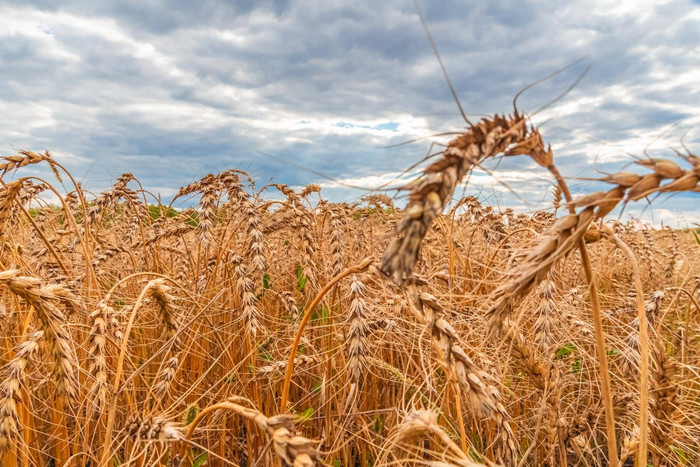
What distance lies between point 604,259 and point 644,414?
18.8ft

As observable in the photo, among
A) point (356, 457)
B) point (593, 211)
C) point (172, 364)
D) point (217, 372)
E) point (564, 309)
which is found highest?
point (593, 211)

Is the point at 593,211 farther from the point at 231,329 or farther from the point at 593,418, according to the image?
the point at 231,329

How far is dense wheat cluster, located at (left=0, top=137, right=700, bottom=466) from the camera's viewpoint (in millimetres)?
1163

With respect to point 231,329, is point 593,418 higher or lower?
lower

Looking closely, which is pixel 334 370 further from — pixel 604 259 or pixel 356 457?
pixel 604 259

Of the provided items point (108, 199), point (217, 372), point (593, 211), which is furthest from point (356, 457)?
point (108, 199)

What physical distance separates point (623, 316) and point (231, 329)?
3.21 m

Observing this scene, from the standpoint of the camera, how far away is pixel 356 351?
83.9 inches

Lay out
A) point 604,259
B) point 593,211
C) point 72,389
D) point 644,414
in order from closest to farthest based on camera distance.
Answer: point 593,211 → point 644,414 → point 72,389 → point 604,259

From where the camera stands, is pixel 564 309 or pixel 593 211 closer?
pixel 593 211

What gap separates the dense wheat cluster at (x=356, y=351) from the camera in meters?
1.16

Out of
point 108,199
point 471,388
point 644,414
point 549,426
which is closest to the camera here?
point 644,414

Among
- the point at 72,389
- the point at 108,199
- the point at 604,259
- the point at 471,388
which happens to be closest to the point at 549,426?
the point at 471,388

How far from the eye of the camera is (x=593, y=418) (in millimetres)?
2609
